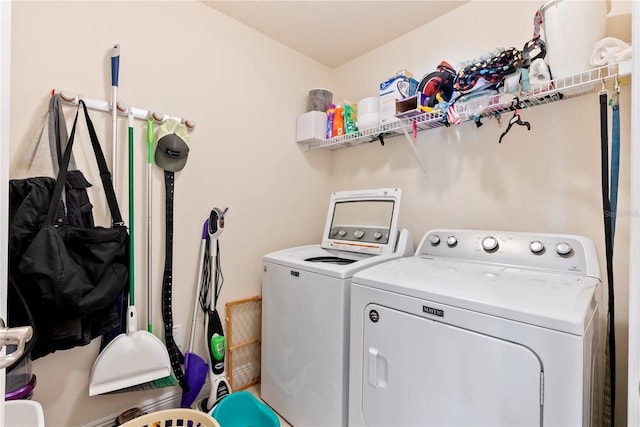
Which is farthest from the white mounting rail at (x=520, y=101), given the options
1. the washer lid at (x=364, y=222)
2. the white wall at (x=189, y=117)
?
the white wall at (x=189, y=117)

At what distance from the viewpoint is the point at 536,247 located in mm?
1384

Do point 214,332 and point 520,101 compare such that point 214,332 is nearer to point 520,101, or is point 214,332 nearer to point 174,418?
point 174,418

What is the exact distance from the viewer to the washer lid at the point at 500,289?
0.90 m

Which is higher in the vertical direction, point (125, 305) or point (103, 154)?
point (103, 154)

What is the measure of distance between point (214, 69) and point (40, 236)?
1.29 meters

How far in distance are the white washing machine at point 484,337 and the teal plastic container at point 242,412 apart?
0.51 meters

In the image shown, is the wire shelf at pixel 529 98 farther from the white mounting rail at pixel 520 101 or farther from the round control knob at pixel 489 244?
the round control knob at pixel 489 244

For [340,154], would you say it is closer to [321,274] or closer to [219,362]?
[321,274]

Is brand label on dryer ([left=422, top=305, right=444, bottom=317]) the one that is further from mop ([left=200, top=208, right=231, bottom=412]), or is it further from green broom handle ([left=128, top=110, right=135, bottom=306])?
green broom handle ([left=128, top=110, right=135, bottom=306])

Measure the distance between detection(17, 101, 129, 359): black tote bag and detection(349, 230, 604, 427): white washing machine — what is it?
1057 millimetres

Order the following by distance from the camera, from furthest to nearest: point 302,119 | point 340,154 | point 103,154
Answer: point 340,154, point 302,119, point 103,154

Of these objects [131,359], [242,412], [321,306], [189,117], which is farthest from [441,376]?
[189,117]

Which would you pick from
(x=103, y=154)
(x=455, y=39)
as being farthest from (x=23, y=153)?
(x=455, y=39)

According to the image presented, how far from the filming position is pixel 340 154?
2570mm
